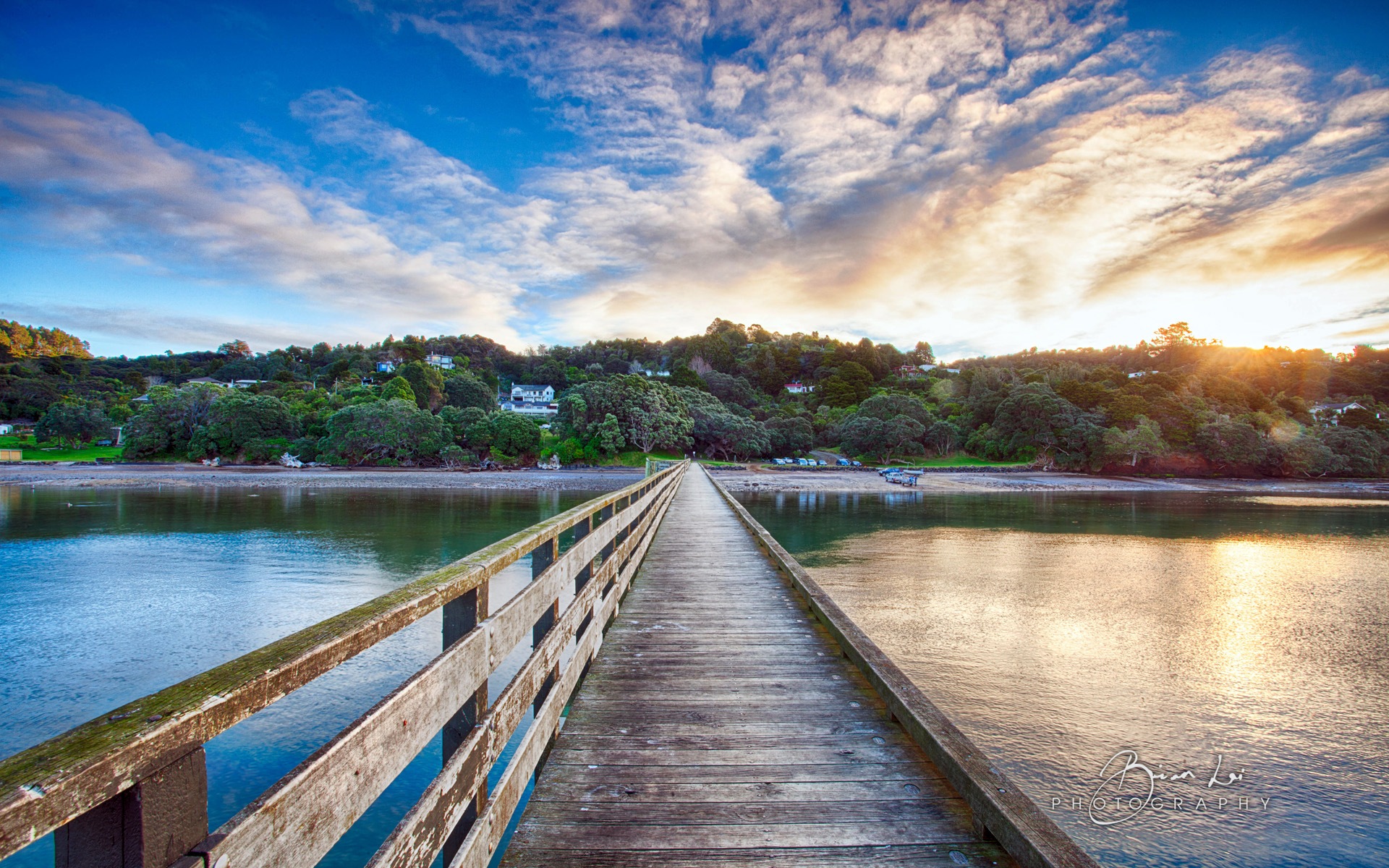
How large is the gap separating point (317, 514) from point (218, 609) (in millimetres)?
17462

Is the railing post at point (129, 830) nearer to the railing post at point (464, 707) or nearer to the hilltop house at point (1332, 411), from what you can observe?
the railing post at point (464, 707)

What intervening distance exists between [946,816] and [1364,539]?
3421 centimetres

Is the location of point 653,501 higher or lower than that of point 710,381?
lower

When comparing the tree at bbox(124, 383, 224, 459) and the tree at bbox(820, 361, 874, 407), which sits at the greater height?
the tree at bbox(820, 361, 874, 407)

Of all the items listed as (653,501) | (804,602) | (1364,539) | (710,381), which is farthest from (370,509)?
(710,381)

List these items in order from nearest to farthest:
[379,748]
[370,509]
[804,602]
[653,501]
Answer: [379,748] < [804,602] < [653,501] < [370,509]

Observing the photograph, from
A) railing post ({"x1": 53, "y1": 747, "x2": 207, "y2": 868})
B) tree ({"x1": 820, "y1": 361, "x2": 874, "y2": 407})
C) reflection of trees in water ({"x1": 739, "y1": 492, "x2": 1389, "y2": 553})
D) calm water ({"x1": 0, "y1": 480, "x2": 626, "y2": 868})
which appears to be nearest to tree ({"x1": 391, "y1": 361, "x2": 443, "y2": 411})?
calm water ({"x1": 0, "y1": 480, "x2": 626, "y2": 868})

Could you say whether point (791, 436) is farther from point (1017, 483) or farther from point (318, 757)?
point (318, 757)

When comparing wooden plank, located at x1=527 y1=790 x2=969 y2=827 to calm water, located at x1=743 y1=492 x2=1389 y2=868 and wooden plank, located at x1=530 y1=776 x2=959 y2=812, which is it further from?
calm water, located at x1=743 y1=492 x2=1389 y2=868

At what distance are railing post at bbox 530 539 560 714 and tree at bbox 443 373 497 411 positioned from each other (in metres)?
72.5

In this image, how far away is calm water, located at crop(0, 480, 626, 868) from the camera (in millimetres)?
7320

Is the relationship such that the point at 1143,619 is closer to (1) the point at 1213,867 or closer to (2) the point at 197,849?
(1) the point at 1213,867

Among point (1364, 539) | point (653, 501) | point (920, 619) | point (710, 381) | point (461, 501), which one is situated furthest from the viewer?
point (710, 381)

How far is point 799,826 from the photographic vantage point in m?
2.58
